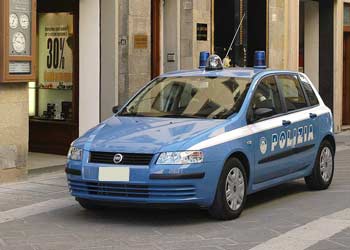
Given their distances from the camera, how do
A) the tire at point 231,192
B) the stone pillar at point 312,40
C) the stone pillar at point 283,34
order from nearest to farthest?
the tire at point 231,192, the stone pillar at point 283,34, the stone pillar at point 312,40

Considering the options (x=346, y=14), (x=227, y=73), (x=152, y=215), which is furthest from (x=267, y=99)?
(x=346, y=14)

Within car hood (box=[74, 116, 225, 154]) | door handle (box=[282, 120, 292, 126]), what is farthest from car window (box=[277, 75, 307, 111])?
car hood (box=[74, 116, 225, 154])

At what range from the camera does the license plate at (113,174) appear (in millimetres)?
7438

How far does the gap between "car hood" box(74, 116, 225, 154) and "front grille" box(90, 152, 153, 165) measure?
0.14 feet

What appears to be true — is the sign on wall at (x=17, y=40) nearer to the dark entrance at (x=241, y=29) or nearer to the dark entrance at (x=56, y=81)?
the dark entrance at (x=56, y=81)

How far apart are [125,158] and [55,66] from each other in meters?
6.02

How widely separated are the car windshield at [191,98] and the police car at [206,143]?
1cm

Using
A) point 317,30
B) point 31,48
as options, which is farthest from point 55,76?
point 317,30

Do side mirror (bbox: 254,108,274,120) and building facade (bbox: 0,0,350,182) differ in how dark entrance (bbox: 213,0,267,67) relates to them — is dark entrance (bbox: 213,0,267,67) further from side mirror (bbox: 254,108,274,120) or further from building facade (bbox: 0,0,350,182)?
side mirror (bbox: 254,108,274,120)

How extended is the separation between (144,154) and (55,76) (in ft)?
20.1

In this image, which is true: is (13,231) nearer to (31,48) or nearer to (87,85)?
(31,48)

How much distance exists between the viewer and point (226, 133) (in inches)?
310

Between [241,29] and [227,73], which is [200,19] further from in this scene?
[227,73]

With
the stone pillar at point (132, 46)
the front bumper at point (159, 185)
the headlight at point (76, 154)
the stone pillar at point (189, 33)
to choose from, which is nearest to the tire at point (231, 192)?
the front bumper at point (159, 185)
